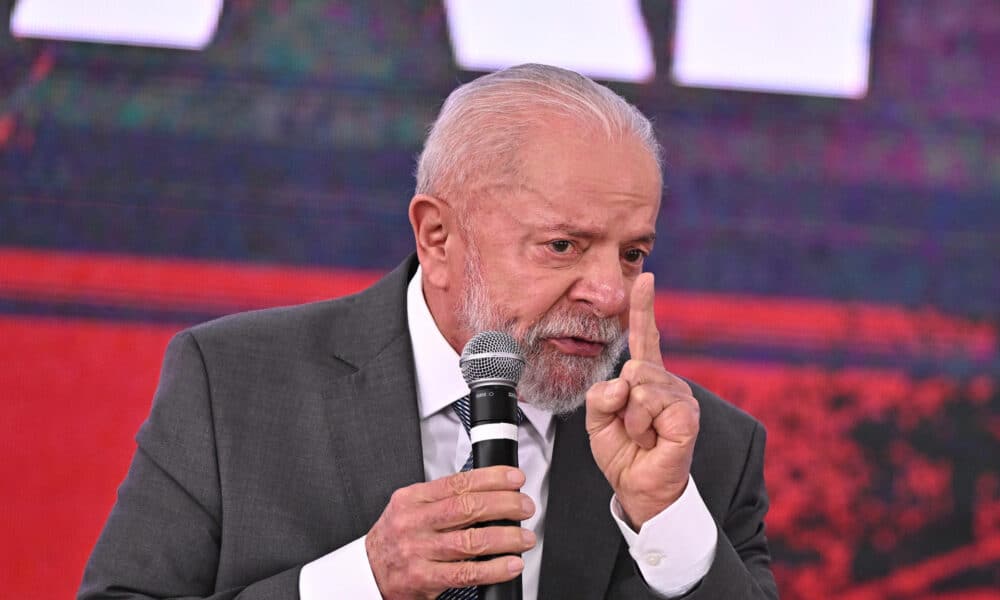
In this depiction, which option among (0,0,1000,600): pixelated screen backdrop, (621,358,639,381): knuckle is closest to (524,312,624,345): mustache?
(621,358,639,381): knuckle

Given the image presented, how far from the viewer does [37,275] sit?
9.84 ft

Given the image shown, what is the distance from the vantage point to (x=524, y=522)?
6.72ft

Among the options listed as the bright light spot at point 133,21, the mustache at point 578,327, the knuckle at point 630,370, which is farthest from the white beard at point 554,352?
the bright light spot at point 133,21

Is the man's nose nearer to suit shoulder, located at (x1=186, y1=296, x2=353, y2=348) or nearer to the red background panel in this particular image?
suit shoulder, located at (x1=186, y1=296, x2=353, y2=348)

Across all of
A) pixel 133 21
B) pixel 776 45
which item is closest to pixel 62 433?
pixel 133 21

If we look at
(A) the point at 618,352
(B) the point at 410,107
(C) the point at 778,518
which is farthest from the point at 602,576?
(B) the point at 410,107

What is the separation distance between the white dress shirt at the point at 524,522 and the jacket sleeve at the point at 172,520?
0.10m

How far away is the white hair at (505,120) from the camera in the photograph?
1986 mm

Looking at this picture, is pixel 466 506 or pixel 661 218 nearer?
pixel 466 506

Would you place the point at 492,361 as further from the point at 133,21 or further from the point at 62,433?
the point at 133,21

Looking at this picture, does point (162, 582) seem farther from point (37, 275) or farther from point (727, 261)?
point (727, 261)

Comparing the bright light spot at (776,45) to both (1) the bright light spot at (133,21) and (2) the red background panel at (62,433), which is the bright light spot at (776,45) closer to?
(1) the bright light spot at (133,21)

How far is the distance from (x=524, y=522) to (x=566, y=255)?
0.47 metres

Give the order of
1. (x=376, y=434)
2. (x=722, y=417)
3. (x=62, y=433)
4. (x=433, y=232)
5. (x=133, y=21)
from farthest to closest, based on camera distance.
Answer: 1. (x=133, y=21)
2. (x=62, y=433)
3. (x=722, y=417)
4. (x=433, y=232)
5. (x=376, y=434)
